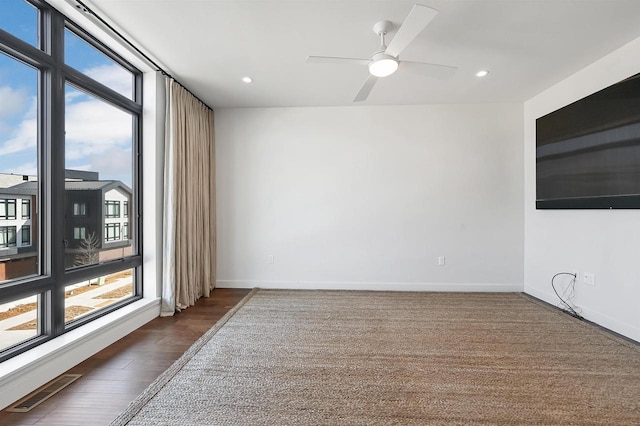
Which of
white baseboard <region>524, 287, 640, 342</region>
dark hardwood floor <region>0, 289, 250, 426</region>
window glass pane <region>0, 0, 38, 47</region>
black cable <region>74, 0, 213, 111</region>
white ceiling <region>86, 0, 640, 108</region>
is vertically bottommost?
dark hardwood floor <region>0, 289, 250, 426</region>

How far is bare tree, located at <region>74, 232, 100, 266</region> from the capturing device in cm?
246

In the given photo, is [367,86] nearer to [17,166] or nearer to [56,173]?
[56,173]

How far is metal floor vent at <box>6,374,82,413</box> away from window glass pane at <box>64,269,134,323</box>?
22.0 inches

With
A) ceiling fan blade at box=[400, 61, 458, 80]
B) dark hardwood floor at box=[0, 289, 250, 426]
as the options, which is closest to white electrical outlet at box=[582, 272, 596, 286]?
ceiling fan blade at box=[400, 61, 458, 80]

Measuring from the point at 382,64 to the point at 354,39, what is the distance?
378 mm

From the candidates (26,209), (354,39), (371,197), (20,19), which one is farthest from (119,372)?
(371,197)

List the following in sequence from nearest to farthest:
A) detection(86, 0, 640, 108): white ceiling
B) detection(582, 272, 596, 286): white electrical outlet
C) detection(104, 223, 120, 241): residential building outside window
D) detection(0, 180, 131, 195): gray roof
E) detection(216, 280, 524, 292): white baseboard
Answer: detection(0, 180, 131, 195): gray roof → detection(86, 0, 640, 108): white ceiling → detection(104, 223, 120, 241): residential building outside window → detection(582, 272, 596, 286): white electrical outlet → detection(216, 280, 524, 292): white baseboard

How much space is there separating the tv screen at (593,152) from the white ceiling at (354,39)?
0.45 metres

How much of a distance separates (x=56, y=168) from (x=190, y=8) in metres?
1.54

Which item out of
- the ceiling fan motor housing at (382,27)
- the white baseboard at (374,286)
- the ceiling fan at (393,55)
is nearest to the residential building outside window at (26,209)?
the ceiling fan at (393,55)

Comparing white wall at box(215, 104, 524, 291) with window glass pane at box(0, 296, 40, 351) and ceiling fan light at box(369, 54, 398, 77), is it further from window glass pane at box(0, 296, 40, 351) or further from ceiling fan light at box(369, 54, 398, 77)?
window glass pane at box(0, 296, 40, 351)

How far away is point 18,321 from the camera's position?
6.54ft

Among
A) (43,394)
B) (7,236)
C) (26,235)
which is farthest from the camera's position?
(26,235)

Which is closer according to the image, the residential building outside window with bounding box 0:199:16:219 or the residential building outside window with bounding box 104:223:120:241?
the residential building outside window with bounding box 0:199:16:219
